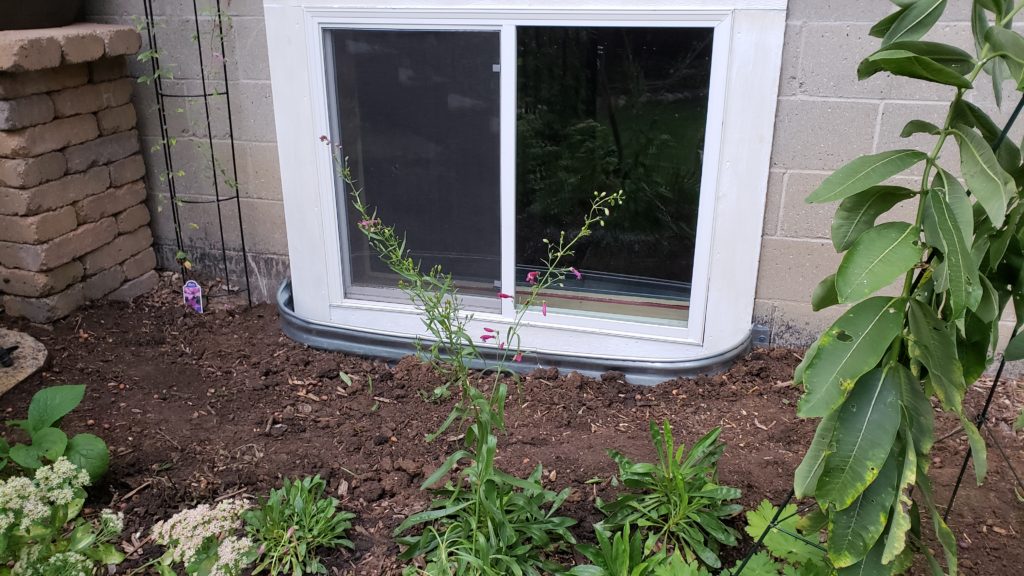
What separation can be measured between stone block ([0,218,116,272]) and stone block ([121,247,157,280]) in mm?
185

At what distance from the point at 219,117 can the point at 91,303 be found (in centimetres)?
99

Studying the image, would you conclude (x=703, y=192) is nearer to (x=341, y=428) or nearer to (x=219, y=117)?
(x=341, y=428)

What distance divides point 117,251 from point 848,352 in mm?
3135

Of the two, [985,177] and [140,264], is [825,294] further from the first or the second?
[140,264]

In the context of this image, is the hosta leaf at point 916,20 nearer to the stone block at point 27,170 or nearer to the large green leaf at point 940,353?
the large green leaf at point 940,353

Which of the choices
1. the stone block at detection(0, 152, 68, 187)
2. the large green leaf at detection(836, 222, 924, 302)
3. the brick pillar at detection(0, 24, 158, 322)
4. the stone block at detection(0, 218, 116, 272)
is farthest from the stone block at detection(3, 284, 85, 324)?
the large green leaf at detection(836, 222, 924, 302)

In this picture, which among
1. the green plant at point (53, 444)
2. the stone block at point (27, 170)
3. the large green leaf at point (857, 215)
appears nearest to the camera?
the large green leaf at point (857, 215)

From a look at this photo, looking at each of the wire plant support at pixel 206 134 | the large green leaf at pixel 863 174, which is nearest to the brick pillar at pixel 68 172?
the wire plant support at pixel 206 134

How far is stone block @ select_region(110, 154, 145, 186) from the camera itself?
128 inches

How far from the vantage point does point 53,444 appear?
2096 mm

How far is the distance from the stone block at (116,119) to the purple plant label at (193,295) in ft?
2.37

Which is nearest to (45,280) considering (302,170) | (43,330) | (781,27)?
(43,330)

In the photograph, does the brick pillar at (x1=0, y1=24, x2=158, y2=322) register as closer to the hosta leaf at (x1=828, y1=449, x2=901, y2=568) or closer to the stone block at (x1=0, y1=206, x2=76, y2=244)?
the stone block at (x1=0, y1=206, x2=76, y2=244)

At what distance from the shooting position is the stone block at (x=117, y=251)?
3.25m
